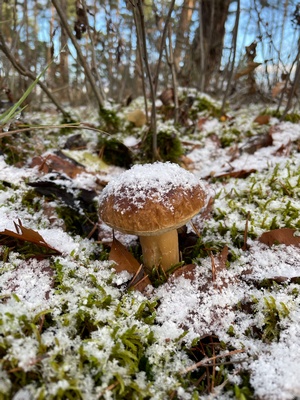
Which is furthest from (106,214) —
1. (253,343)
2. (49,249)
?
(253,343)

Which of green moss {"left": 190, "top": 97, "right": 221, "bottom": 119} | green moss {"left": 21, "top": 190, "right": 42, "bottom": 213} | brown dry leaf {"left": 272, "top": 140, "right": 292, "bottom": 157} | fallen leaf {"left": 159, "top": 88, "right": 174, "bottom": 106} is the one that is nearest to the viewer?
green moss {"left": 21, "top": 190, "right": 42, "bottom": 213}

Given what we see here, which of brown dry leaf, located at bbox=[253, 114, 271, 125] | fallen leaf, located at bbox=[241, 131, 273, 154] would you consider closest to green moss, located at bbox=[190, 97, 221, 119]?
brown dry leaf, located at bbox=[253, 114, 271, 125]

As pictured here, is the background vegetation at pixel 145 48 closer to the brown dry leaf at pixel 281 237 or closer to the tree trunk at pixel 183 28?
the tree trunk at pixel 183 28

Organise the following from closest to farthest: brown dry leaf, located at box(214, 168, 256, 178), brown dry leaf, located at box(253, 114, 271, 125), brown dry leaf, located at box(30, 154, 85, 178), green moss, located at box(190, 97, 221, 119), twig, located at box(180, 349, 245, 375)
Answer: twig, located at box(180, 349, 245, 375)
brown dry leaf, located at box(30, 154, 85, 178)
brown dry leaf, located at box(214, 168, 256, 178)
brown dry leaf, located at box(253, 114, 271, 125)
green moss, located at box(190, 97, 221, 119)

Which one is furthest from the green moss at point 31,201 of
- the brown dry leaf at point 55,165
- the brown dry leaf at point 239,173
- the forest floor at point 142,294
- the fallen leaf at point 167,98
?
the fallen leaf at point 167,98

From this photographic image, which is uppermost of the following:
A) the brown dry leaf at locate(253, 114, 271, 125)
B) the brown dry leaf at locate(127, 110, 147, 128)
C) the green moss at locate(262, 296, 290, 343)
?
the brown dry leaf at locate(127, 110, 147, 128)

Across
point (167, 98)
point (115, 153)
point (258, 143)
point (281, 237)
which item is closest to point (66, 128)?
point (115, 153)

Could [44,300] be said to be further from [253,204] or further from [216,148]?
[216,148]

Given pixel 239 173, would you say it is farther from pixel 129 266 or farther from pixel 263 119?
pixel 129 266

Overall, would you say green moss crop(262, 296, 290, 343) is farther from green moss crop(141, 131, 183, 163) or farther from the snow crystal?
green moss crop(141, 131, 183, 163)
